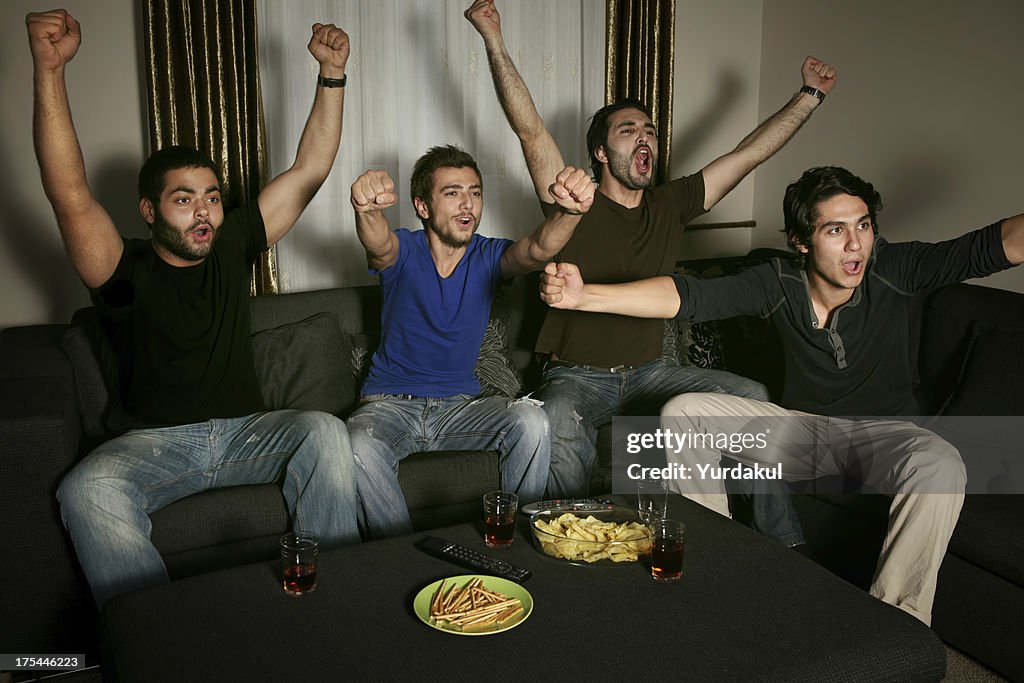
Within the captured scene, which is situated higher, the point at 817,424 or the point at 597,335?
the point at 597,335

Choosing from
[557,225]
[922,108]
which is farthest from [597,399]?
[922,108]

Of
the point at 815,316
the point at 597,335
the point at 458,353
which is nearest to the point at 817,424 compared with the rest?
the point at 815,316

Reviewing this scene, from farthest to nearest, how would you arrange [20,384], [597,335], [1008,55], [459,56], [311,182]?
[459,56], [1008,55], [597,335], [311,182], [20,384]

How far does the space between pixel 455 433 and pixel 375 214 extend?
26.6 inches

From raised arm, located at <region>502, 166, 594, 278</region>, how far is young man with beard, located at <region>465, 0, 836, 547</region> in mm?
248

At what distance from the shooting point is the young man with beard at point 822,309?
7.96 feet

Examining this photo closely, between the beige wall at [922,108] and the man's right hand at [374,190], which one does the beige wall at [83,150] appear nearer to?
the man's right hand at [374,190]

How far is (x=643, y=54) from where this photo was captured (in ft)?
12.6

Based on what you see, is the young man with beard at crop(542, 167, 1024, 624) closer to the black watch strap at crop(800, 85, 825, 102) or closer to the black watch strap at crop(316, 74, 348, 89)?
the black watch strap at crop(800, 85, 825, 102)

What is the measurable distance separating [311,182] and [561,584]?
1.48m

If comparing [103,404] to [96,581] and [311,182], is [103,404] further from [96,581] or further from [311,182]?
[311,182]

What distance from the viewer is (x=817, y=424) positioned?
2.47 meters

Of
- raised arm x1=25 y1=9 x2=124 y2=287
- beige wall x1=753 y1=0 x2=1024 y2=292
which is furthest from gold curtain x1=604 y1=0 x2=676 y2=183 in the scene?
raised arm x1=25 y1=9 x2=124 y2=287

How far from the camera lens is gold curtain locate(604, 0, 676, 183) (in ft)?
12.5
